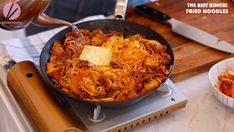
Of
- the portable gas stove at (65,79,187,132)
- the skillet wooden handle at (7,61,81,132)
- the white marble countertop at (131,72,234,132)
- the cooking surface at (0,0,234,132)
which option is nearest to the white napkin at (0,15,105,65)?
the cooking surface at (0,0,234,132)

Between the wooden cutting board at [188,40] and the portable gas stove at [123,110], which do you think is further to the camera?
the wooden cutting board at [188,40]

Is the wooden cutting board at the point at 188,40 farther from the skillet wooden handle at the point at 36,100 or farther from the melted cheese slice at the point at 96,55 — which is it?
the skillet wooden handle at the point at 36,100

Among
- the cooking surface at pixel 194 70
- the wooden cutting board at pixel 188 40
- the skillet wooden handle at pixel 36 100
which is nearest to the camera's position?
the skillet wooden handle at pixel 36 100

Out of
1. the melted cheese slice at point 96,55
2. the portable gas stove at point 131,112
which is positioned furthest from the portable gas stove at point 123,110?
the melted cheese slice at point 96,55

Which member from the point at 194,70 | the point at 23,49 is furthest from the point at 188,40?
the point at 23,49

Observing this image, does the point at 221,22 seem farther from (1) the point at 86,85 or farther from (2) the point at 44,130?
(2) the point at 44,130

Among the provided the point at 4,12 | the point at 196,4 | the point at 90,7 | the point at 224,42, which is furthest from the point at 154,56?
the point at 90,7

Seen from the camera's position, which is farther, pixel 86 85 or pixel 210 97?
pixel 210 97
